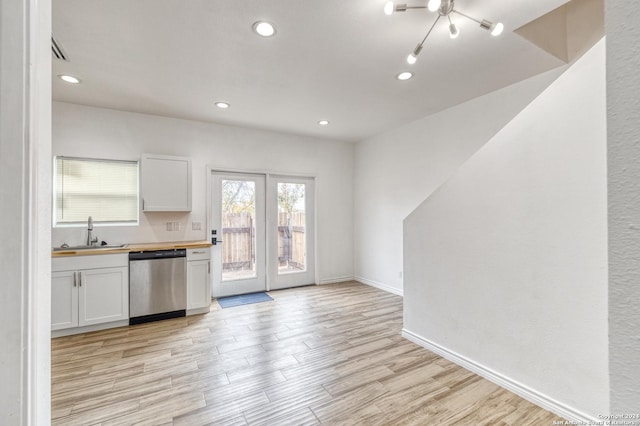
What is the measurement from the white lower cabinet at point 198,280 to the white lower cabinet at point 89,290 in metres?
0.69

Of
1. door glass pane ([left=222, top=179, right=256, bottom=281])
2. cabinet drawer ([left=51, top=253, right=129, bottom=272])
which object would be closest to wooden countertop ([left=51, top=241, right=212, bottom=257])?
cabinet drawer ([left=51, top=253, right=129, bottom=272])

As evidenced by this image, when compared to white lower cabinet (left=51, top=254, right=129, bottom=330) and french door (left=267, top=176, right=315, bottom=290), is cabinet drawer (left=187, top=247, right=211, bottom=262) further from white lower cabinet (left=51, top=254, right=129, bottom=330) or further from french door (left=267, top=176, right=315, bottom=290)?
french door (left=267, top=176, right=315, bottom=290)

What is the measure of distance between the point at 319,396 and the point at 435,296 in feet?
4.57

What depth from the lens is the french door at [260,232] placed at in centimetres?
443

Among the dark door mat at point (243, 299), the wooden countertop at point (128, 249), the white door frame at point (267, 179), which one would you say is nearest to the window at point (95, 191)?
the wooden countertop at point (128, 249)

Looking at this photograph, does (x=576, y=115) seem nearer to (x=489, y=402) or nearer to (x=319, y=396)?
(x=489, y=402)

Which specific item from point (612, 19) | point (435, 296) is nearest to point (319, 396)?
point (435, 296)

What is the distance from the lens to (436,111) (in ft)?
12.7

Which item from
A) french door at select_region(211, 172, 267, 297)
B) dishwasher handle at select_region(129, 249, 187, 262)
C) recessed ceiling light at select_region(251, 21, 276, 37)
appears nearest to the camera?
recessed ceiling light at select_region(251, 21, 276, 37)

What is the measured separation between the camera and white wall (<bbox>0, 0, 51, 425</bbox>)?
62 centimetres

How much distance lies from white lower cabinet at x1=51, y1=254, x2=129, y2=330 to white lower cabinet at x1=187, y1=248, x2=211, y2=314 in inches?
27.1

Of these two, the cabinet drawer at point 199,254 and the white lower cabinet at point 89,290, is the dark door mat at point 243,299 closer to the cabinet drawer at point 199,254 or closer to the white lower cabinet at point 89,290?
the cabinet drawer at point 199,254

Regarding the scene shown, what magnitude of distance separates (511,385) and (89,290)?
423 centimetres

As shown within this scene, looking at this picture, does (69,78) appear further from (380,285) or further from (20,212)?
(380,285)
